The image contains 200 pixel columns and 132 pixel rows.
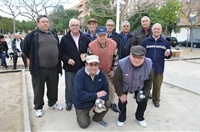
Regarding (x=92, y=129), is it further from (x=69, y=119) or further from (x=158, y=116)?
(x=158, y=116)

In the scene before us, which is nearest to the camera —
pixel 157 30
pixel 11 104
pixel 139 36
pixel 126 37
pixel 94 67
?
pixel 94 67

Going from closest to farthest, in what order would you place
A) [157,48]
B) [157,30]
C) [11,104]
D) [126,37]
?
[157,30] < [157,48] < [11,104] < [126,37]

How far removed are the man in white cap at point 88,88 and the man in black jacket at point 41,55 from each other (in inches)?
29.9

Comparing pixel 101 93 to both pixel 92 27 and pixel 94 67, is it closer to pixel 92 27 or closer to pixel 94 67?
pixel 94 67

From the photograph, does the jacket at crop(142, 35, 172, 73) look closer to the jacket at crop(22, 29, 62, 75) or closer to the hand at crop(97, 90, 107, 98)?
the hand at crop(97, 90, 107, 98)

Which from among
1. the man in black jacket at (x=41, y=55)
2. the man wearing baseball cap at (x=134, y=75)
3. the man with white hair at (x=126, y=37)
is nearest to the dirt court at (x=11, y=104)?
the man in black jacket at (x=41, y=55)

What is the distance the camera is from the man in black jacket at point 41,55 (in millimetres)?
3898

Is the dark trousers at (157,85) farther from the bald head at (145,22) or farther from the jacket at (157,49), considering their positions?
the bald head at (145,22)

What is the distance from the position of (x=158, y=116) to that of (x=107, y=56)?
156 centimetres

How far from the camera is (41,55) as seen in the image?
3.93 m

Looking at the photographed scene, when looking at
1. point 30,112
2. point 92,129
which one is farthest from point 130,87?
point 30,112

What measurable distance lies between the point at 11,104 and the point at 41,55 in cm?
184

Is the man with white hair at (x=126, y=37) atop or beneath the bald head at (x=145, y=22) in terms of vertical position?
beneath

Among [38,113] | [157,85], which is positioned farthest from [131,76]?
[38,113]
